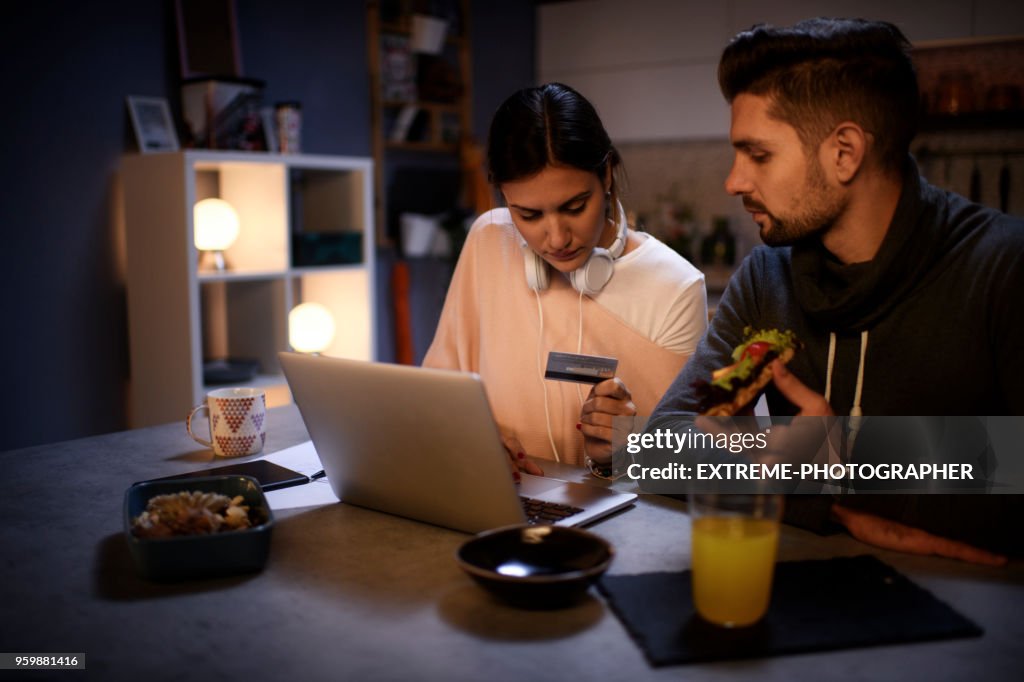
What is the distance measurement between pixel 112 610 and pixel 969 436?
1174 millimetres

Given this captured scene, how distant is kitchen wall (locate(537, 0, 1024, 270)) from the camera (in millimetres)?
4246

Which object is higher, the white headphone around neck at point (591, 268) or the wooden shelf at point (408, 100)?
the wooden shelf at point (408, 100)

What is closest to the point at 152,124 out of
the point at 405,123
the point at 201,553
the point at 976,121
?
the point at 405,123

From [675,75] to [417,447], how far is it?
4125 mm

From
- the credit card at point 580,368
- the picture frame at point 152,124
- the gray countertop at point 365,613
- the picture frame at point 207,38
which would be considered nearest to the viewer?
the gray countertop at point 365,613

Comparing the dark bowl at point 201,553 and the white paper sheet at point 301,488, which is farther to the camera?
the white paper sheet at point 301,488

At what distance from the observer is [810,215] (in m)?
1.41

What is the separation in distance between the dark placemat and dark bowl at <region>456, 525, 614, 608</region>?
5 cm

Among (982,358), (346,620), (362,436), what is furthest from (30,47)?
(982,358)

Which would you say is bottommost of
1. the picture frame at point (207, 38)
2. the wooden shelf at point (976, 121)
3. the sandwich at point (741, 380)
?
Result: the sandwich at point (741, 380)

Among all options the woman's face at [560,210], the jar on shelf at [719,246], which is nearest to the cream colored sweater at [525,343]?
the woman's face at [560,210]

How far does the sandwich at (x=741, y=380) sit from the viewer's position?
1245 millimetres

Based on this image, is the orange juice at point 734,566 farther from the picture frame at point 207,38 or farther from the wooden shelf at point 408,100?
the wooden shelf at point 408,100

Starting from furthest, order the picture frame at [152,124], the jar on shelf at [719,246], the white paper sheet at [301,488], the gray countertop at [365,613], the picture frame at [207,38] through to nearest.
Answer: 1. the jar on shelf at [719,246]
2. the picture frame at [207,38]
3. the picture frame at [152,124]
4. the white paper sheet at [301,488]
5. the gray countertop at [365,613]
